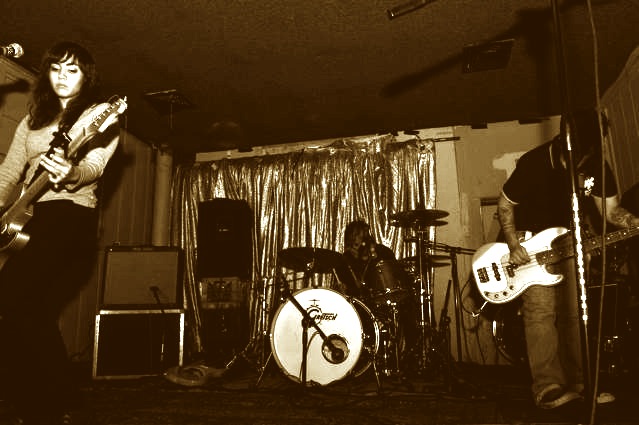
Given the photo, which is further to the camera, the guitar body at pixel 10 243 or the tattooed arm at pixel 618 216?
the tattooed arm at pixel 618 216

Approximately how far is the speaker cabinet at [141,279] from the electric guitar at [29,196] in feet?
7.49

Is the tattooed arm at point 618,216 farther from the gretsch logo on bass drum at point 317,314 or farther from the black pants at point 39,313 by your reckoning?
the black pants at point 39,313

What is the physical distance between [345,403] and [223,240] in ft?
9.76

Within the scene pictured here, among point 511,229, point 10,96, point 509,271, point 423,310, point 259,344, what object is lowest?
point 259,344

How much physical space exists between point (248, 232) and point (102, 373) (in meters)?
2.23

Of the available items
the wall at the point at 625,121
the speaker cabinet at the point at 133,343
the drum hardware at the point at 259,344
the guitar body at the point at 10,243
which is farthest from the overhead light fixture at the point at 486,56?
the guitar body at the point at 10,243

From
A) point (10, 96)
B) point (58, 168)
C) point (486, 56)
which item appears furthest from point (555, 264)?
point (10, 96)

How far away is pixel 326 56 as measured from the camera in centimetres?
479

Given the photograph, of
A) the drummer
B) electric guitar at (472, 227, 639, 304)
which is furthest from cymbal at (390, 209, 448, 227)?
electric guitar at (472, 227, 639, 304)

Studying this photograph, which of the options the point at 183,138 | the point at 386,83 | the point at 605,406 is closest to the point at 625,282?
the point at 605,406

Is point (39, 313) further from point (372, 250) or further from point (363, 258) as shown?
point (363, 258)

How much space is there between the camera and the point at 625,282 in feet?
13.8

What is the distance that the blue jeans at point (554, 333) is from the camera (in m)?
2.92

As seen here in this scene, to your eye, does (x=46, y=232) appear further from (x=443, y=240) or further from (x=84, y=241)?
(x=443, y=240)
